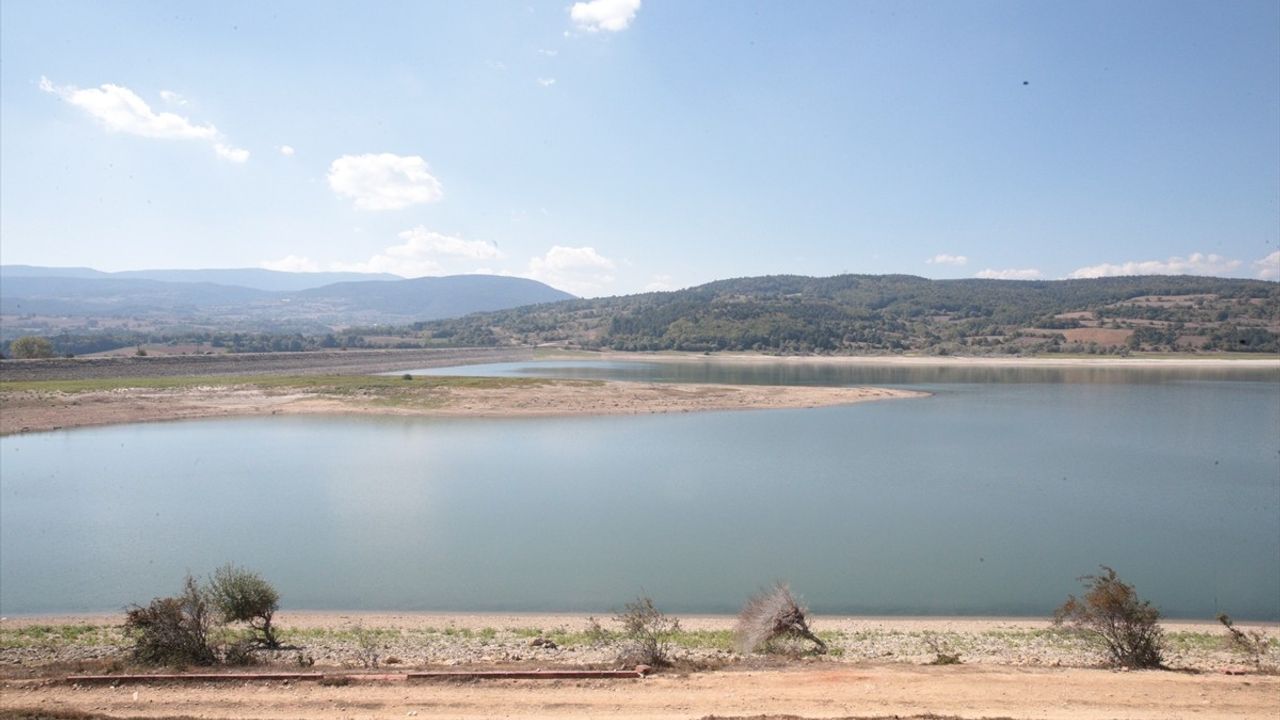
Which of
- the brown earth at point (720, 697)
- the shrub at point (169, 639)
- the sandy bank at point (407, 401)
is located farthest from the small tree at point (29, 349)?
the brown earth at point (720, 697)

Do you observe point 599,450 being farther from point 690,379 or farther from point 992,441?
point 690,379

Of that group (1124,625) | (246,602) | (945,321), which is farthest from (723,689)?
(945,321)

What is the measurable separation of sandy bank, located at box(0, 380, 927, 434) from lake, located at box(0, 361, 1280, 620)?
3625mm

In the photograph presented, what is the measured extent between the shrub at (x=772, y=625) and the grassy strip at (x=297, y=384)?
128 feet

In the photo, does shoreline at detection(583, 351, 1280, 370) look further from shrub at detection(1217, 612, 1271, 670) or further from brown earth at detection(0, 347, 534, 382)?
shrub at detection(1217, 612, 1271, 670)

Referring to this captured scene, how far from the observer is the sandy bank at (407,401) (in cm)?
3597

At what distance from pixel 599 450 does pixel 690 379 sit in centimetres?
3338

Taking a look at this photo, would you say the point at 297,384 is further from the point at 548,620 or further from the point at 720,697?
the point at 720,697

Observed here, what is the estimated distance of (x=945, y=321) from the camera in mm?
123938

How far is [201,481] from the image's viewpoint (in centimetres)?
2220

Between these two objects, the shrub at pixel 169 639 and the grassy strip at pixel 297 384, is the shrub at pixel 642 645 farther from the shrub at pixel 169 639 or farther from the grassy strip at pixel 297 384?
the grassy strip at pixel 297 384

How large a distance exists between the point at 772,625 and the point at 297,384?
151 feet

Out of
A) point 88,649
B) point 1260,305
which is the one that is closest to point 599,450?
Answer: point 88,649

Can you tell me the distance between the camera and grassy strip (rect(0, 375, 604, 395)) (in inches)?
1644
